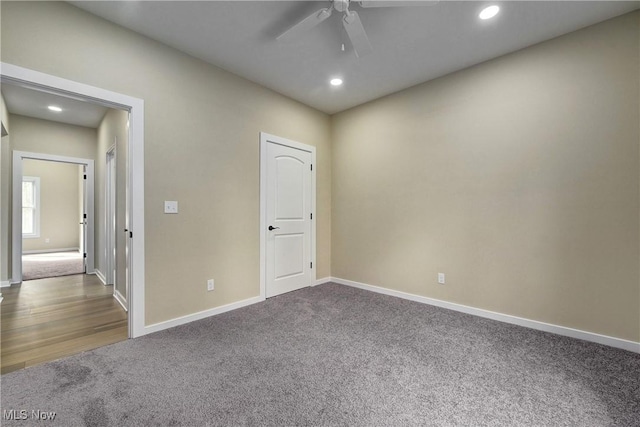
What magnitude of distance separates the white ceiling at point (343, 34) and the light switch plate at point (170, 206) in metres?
1.56

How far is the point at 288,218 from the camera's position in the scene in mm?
3924

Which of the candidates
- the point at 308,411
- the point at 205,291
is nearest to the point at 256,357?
the point at 308,411

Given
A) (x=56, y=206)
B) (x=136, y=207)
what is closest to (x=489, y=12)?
(x=136, y=207)

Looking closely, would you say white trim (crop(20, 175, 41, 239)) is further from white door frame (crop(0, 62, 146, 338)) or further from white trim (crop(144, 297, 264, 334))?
white trim (crop(144, 297, 264, 334))

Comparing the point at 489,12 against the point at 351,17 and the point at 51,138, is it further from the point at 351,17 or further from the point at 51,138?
the point at 51,138

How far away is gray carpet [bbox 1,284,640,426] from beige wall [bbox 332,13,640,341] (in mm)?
516

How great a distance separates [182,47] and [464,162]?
325 centimetres

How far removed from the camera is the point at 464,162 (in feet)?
10.3

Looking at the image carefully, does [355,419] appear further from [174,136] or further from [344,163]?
[344,163]

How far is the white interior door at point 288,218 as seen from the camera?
12.1ft

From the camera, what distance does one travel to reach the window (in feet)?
23.8
